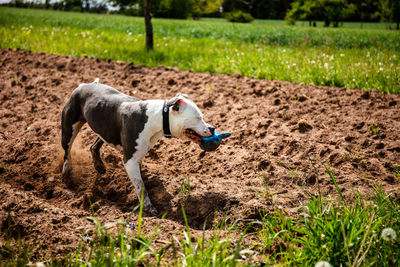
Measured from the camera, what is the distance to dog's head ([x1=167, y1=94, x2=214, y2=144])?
3281 millimetres

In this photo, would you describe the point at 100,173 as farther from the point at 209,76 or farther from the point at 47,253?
the point at 209,76

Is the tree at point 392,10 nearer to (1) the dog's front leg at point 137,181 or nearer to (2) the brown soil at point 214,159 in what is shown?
(2) the brown soil at point 214,159

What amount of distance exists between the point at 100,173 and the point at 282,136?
247cm

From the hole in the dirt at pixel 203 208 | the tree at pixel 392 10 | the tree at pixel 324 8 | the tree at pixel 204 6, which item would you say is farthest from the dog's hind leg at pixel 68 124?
the tree at pixel 204 6

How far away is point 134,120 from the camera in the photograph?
3510 millimetres

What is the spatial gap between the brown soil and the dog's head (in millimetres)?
650

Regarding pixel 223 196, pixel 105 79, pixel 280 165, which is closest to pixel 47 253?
pixel 223 196

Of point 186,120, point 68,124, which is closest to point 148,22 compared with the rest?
point 68,124

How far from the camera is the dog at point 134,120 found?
3.32 metres

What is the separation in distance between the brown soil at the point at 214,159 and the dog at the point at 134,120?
50 centimetres

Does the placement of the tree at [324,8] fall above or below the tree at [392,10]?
above

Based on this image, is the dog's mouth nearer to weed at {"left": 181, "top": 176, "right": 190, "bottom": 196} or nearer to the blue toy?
the blue toy

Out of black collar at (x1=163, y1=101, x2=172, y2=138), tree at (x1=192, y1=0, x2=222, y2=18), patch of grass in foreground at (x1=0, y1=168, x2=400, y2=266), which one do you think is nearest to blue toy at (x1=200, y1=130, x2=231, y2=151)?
black collar at (x1=163, y1=101, x2=172, y2=138)

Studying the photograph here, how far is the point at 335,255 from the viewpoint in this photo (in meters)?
2.21
